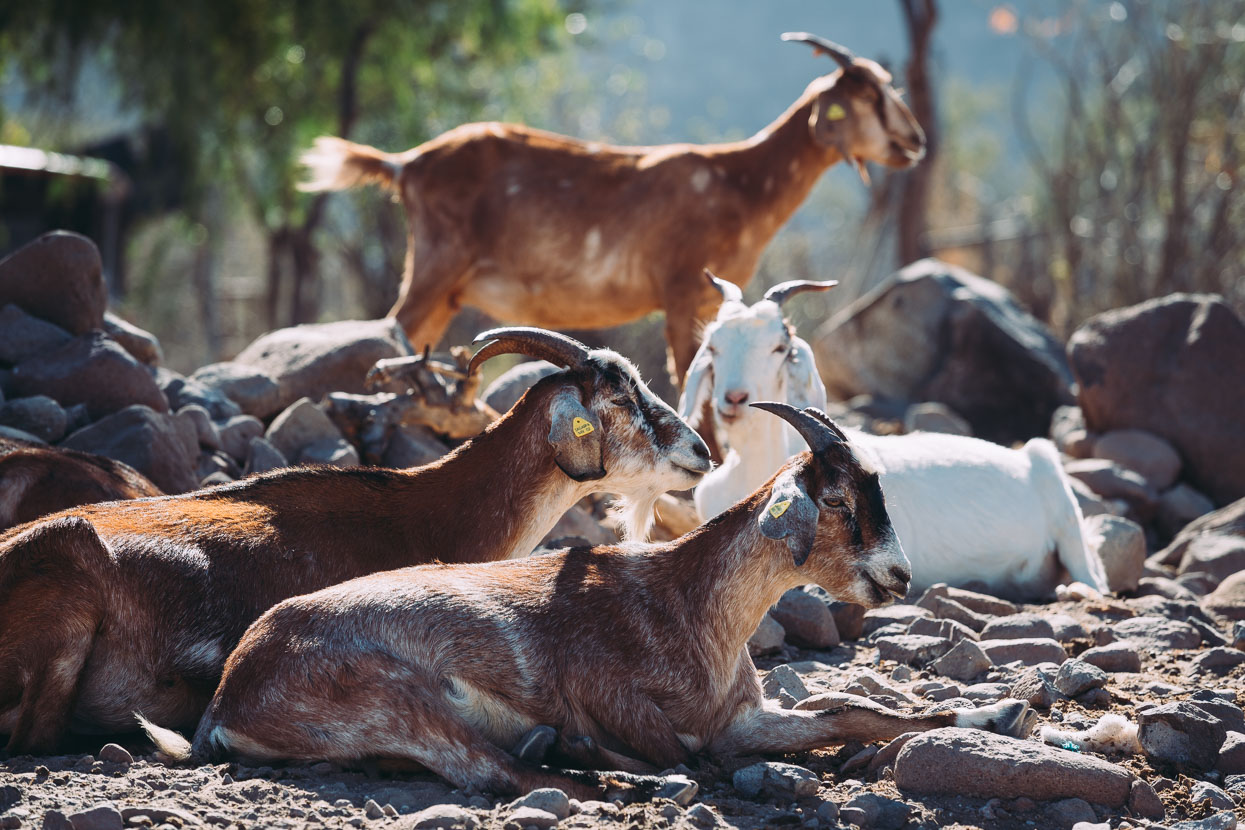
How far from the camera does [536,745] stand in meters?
4.05

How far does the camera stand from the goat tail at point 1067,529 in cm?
699

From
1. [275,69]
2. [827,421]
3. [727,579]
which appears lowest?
[727,579]

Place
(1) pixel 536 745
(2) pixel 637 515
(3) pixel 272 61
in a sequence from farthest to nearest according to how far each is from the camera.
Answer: (3) pixel 272 61, (2) pixel 637 515, (1) pixel 536 745

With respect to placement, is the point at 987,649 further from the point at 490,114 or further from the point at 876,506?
the point at 490,114

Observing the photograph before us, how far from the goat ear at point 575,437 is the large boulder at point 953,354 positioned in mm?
6967

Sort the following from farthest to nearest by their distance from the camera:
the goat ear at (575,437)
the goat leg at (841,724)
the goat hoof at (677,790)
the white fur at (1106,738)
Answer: the goat ear at (575,437)
the white fur at (1106,738)
the goat leg at (841,724)
the goat hoof at (677,790)

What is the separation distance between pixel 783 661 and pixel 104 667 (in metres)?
2.67

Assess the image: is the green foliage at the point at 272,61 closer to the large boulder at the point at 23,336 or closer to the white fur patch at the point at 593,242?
the white fur patch at the point at 593,242

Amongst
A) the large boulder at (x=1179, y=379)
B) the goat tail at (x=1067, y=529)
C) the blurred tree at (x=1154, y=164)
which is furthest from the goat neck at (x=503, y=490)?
the blurred tree at (x=1154, y=164)

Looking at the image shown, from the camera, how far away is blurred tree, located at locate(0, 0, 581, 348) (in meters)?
16.1

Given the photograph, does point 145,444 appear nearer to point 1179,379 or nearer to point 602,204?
point 602,204

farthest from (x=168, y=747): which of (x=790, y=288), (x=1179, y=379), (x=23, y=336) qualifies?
(x=1179, y=379)

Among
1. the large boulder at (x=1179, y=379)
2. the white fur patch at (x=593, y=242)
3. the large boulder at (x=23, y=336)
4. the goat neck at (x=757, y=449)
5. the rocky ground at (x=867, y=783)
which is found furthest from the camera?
the large boulder at (x=1179, y=379)

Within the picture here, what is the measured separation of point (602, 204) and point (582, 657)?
5.30m
